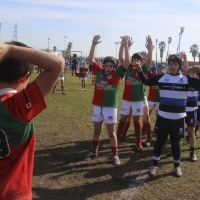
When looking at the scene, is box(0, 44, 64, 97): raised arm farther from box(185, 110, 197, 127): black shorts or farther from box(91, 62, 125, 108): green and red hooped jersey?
box(185, 110, 197, 127): black shorts

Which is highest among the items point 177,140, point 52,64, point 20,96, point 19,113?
point 52,64

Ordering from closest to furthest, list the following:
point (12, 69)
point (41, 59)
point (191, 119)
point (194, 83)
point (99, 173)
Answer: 1. point (41, 59)
2. point (12, 69)
3. point (194, 83)
4. point (99, 173)
5. point (191, 119)

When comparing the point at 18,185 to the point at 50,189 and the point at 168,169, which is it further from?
the point at 168,169

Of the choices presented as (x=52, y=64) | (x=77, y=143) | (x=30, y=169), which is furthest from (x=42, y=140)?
(x=52, y=64)

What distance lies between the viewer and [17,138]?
1.73 m

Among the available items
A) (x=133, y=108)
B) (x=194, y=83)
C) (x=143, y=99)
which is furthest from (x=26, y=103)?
(x=143, y=99)

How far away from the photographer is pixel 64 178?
485cm

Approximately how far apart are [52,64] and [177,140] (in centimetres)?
407

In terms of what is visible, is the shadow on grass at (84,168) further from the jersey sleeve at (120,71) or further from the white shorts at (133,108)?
the jersey sleeve at (120,71)

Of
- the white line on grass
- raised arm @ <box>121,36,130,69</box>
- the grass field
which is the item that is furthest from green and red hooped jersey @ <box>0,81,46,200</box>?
raised arm @ <box>121,36,130,69</box>

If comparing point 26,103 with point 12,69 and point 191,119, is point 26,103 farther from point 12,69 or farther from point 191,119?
point 191,119

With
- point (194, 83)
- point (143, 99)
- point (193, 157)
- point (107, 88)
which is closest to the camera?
point (194, 83)

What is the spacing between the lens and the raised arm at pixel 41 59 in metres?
1.46

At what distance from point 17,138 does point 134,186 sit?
133 inches
